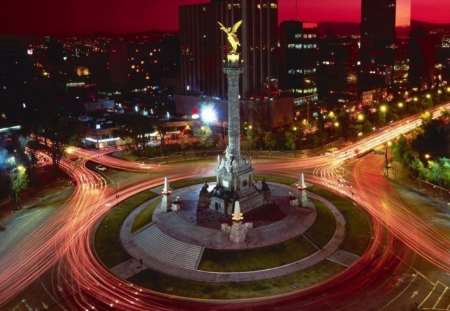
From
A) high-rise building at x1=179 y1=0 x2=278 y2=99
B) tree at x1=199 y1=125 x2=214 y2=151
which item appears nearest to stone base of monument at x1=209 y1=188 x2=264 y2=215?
tree at x1=199 y1=125 x2=214 y2=151

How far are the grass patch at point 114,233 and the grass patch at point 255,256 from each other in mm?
9941

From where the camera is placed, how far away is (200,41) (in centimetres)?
14200

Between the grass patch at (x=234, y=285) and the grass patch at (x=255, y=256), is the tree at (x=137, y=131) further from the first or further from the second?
the grass patch at (x=234, y=285)

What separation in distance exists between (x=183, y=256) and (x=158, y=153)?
53.0 m

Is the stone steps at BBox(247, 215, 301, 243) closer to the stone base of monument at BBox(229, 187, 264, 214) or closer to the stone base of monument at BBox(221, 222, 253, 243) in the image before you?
the stone base of monument at BBox(221, 222, 253, 243)

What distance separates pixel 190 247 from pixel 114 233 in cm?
1201

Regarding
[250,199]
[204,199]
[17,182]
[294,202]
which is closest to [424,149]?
[294,202]

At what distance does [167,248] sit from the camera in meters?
51.3

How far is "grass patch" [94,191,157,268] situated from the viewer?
49688 mm

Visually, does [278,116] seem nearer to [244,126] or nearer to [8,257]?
[244,126]

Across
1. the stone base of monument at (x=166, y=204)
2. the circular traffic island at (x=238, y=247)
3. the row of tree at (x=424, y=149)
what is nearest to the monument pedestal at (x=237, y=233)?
the circular traffic island at (x=238, y=247)

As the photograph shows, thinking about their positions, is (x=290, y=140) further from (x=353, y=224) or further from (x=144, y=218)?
(x=144, y=218)

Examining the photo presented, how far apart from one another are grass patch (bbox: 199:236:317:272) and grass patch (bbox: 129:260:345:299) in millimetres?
2866

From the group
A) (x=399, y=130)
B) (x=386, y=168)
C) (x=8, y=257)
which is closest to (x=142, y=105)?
(x=399, y=130)
